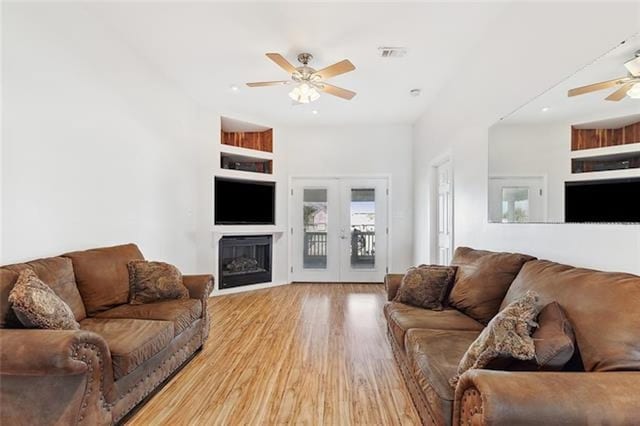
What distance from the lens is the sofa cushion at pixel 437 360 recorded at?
4.97ft

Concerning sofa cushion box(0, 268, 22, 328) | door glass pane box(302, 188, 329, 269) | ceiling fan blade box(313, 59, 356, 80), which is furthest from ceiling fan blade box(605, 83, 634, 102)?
door glass pane box(302, 188, 329, 269)

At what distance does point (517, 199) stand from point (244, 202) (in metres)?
4.16

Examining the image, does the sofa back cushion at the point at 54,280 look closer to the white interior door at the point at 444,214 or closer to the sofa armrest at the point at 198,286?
the sofa armrest at the point at 198,286

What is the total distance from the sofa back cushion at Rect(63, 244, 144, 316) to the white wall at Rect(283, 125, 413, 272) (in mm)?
3767

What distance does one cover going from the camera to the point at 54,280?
2.18 m

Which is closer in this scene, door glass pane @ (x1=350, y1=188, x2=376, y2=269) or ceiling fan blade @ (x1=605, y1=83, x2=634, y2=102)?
ceiling fan blade @ (x1=605, y1=83, x2=634, y2=102)

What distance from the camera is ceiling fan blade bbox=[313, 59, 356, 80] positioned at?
2.96 metres

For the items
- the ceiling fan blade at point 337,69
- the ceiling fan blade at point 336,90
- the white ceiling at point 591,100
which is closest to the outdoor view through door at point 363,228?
the ceiling fan blade at point 336,90

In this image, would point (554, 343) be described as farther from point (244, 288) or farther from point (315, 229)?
point (315, 229)

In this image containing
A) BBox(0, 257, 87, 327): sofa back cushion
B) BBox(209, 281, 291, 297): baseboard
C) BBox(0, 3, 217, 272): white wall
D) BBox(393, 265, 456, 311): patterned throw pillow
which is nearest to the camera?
BBox(0, 257, 87, 327): sofa back cushion

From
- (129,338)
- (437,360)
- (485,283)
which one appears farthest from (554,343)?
(129,338)

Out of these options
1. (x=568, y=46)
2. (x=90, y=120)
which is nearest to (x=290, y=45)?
(x=90, y=120)

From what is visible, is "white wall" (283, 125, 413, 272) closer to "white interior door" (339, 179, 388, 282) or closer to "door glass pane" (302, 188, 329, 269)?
"white interior door" (339, 179, 388, 282)

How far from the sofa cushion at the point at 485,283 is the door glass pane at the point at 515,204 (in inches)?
13.8
